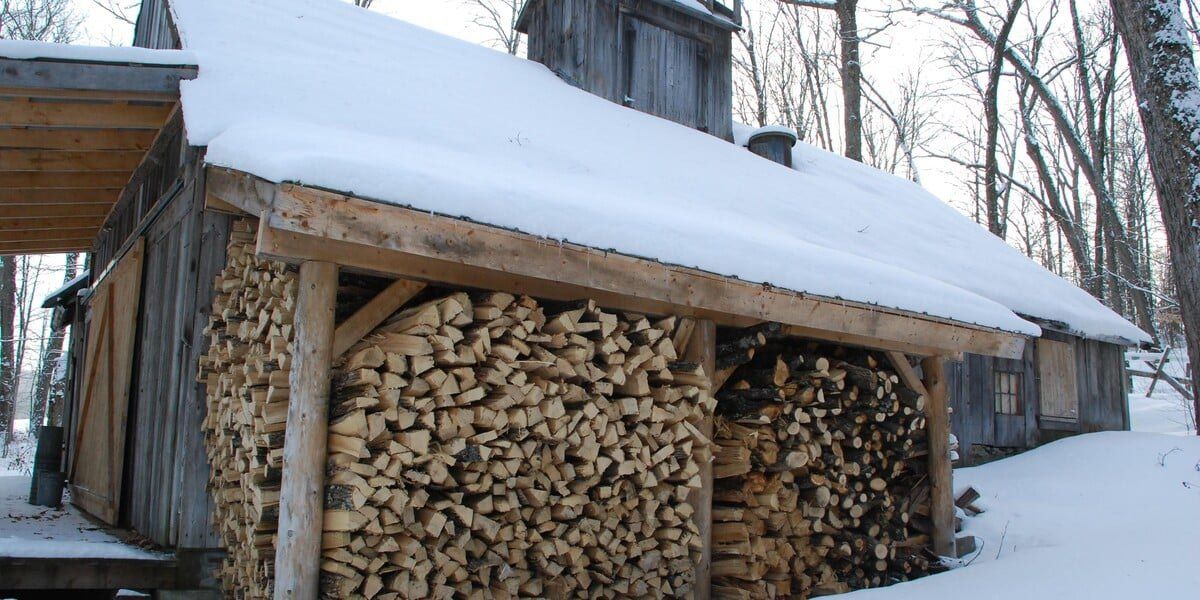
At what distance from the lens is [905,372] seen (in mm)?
7371

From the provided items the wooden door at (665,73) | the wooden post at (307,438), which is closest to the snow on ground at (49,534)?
the wooden post at (307,438)

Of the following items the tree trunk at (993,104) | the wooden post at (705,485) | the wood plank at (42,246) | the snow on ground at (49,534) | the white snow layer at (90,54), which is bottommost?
the snow on ground at (49,534)

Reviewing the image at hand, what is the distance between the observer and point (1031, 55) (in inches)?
909

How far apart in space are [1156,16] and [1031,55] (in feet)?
53.7

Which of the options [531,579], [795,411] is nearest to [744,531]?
[795,411]

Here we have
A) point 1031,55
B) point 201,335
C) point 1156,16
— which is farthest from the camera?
point 1031,55

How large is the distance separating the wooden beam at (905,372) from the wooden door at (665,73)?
5.37 meters

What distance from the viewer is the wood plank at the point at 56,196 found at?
26.3 feet

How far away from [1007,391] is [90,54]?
12901 millimetres

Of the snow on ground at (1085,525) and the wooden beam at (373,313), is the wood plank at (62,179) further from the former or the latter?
the snow on ground at (1085,525)

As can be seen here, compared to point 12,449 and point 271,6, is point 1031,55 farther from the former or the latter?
point 12,449

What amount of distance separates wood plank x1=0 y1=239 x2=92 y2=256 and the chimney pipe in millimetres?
8823

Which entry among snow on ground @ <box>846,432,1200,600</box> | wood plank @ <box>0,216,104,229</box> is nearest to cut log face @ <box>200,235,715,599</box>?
snow on ground @ <box>846,432,1200,600</box>

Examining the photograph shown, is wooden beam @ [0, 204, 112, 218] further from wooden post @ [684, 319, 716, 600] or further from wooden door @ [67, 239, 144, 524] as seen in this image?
wooden post @ [684, 319, 716, 600]
